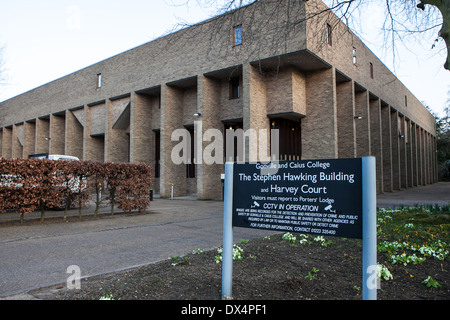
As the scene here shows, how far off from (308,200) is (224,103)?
67.0ft

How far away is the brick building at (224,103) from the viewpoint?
19688 mm

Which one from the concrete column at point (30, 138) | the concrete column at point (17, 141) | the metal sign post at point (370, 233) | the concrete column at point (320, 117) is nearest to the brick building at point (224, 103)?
the concrete column at point (320, 117)

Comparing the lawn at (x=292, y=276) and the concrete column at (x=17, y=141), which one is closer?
the lawn at (x=292, y=276)

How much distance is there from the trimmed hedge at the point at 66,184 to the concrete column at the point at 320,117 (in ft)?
37.6

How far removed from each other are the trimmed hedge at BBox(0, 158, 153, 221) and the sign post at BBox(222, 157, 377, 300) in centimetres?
819

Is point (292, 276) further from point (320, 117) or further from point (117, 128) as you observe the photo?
point (117, 128)

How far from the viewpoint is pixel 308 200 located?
9.82 feet

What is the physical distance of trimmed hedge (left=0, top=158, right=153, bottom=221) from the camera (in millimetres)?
9195

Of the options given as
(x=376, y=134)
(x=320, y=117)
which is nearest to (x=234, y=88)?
(x=320, y=117)

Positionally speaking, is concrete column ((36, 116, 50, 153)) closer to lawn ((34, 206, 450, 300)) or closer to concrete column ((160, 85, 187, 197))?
concrete column ((160, 85, 187, 197))
